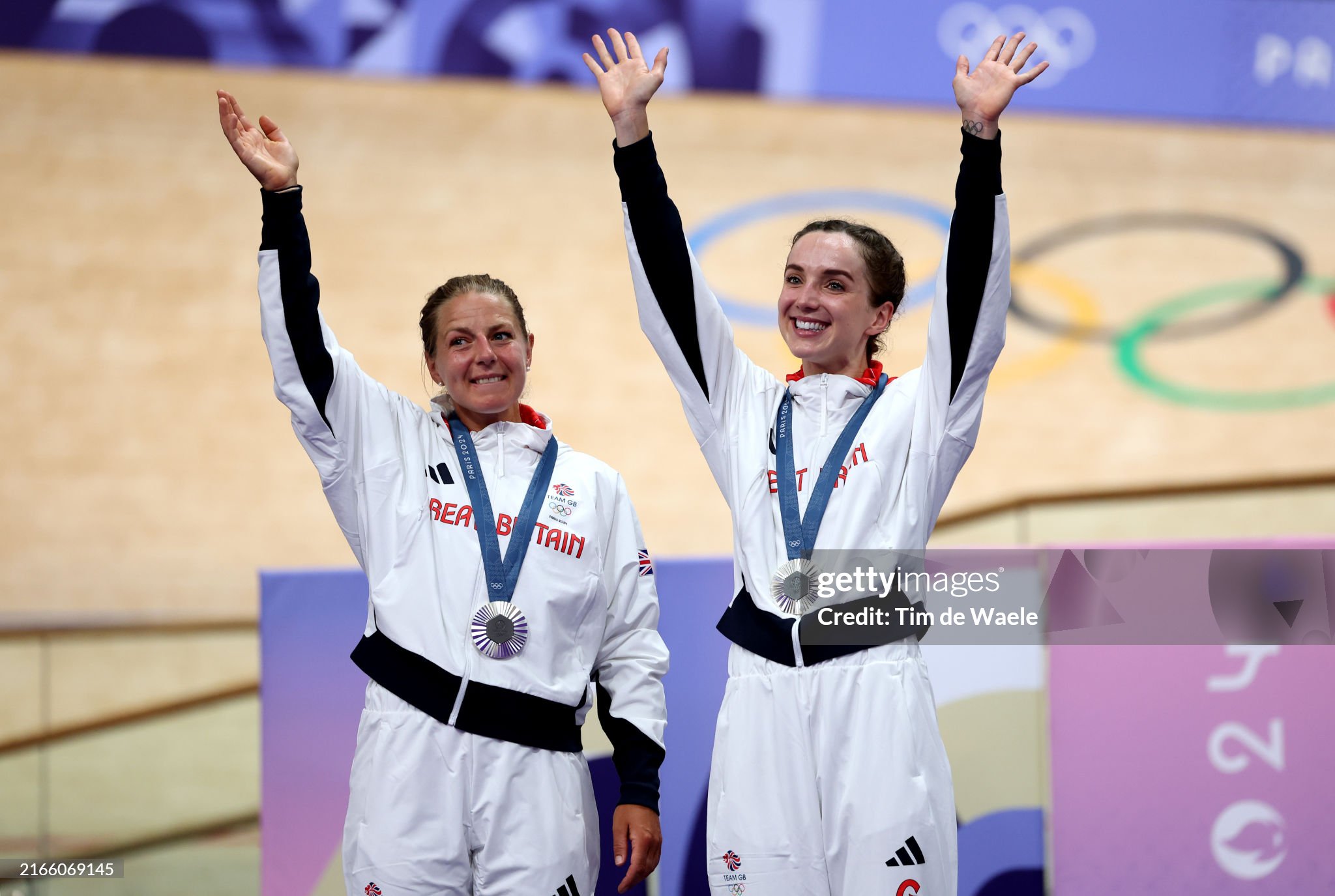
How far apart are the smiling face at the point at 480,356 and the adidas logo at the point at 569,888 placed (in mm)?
856

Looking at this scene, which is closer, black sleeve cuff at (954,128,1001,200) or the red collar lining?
black sleeve cuff at (954,128,1001,200)

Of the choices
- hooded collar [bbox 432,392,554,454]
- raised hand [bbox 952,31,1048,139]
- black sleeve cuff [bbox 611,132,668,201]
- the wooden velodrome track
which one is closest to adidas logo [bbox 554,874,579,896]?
hooded collar [bbox 432,392,554,454]

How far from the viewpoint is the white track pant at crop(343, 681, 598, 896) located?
2129 millimetres

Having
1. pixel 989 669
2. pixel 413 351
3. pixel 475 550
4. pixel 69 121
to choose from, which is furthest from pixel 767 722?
pixel 69 121

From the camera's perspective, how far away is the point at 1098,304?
7691 millimetres

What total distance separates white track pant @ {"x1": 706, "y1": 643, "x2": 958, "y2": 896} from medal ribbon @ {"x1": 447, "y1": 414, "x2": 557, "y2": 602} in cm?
46

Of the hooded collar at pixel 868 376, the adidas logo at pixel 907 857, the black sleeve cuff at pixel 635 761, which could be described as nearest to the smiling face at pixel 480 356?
the hooded collar at pixel 868 376

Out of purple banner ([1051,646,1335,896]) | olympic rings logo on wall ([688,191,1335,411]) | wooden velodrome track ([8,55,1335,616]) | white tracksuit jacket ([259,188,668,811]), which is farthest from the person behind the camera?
olympic rings logo on wall ([688,191,1335,411])

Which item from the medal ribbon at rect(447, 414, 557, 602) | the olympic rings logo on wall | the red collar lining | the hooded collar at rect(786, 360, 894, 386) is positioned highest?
the olympic rings logo on wall

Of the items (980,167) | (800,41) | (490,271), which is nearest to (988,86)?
(980,167)

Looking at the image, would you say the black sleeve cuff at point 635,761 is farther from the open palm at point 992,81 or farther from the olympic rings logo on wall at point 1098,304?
the olympic rings logo on wall at point 1098,304

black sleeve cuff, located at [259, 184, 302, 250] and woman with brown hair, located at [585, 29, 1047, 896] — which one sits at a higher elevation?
black sleeve cuff, located at [259, 184, 302, 250]

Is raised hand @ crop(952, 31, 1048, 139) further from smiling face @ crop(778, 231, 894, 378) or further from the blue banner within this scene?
the blue banner

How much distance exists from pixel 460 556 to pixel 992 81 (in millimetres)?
1237
